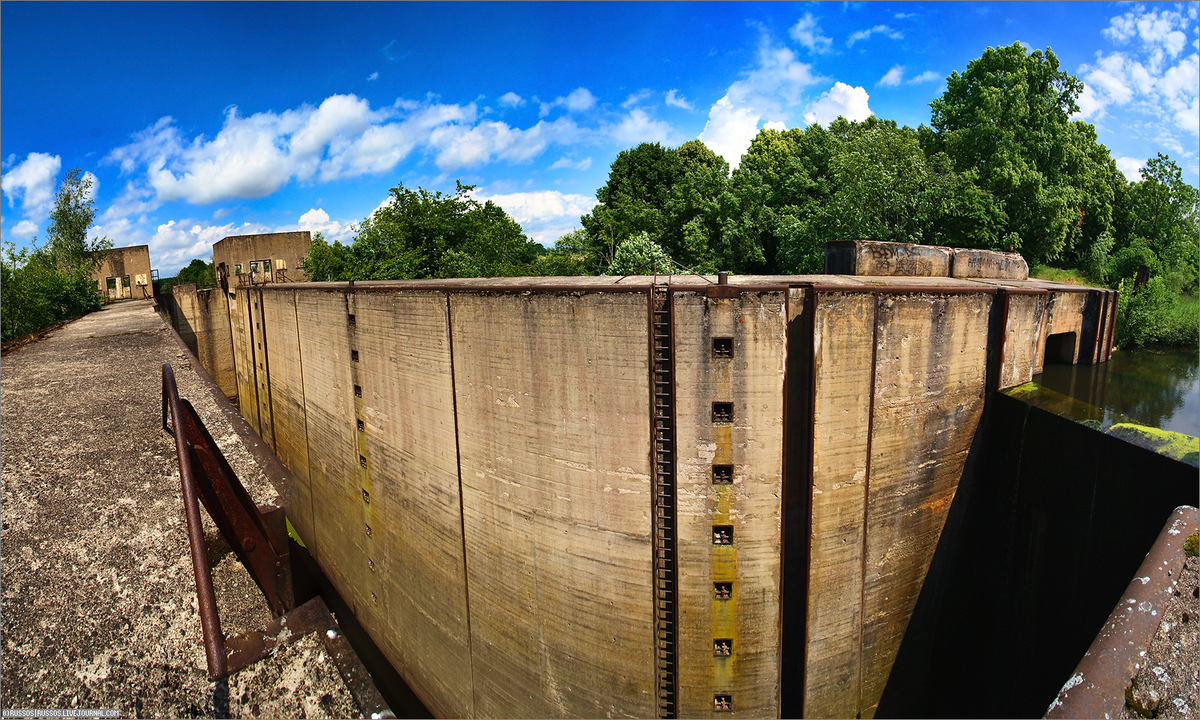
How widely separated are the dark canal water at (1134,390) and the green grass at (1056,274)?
21.9ft

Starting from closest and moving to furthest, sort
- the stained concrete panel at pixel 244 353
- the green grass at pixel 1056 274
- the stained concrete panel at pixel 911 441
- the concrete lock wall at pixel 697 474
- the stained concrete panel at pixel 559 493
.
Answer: the concrete lock wall at pixel 697 474 → the stained concrete panel at pixel 559 493 → the stained concrete panel at pixel 911 441 → the stained concrete panel at pixel 244 353 → the green grass at pixel 1056 274

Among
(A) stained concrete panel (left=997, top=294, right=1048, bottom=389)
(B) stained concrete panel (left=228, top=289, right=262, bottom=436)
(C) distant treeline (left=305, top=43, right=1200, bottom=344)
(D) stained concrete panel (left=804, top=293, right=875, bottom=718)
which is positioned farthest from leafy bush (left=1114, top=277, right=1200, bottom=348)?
(B) stained concrete panel (left=228, top=289, right=262, bottom=436)

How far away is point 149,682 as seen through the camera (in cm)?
227

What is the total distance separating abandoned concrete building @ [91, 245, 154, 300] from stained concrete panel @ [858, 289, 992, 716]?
40.8 meters

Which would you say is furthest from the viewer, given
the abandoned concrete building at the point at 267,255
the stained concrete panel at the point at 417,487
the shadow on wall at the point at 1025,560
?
the abandoned concrete building at the point at 267,255

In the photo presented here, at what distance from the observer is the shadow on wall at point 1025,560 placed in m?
5.48

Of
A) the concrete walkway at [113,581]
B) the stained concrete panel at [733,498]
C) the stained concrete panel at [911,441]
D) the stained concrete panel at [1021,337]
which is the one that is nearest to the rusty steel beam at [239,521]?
the concrete walkway at [113,581]

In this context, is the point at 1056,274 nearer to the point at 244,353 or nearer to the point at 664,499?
the point at 664,499

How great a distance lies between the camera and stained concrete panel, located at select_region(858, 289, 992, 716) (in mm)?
6352

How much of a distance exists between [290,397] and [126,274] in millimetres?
31089

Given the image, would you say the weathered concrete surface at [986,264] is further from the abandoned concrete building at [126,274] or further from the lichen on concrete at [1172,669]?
the abandoned concrete building at [126,274]

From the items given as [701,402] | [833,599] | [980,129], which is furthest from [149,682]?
[980,129]

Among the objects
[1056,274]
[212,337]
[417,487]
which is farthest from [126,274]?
[1056,274]

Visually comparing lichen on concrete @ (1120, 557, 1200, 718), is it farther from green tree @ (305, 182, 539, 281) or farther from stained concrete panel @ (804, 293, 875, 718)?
green tree @ (305, 182, 539, 281)
